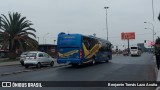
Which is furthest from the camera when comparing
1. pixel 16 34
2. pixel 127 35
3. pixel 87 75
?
pixel 127 35

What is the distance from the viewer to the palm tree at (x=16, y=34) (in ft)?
171

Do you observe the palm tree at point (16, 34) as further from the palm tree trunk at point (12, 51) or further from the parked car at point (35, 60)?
the parked car at point (35, 60)

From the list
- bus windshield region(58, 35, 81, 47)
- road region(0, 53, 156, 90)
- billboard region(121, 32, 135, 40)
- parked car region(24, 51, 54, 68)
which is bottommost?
road region(0, 53, 156, 90)

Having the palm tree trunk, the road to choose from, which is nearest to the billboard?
the palm tree trunk

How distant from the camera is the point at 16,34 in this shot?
174 ft

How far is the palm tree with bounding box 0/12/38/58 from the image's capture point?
171 feet

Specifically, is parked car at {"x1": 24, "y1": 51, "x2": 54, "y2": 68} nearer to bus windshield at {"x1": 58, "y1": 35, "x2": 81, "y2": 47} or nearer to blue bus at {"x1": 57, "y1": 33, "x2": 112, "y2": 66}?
blue bus at {"x1": 57, "y1": 33, "x2": 112, "y2": 66}

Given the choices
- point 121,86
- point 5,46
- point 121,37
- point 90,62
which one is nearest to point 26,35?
point 5,46

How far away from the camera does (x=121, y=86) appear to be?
15336mm

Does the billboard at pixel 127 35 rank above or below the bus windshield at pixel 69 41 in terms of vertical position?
above

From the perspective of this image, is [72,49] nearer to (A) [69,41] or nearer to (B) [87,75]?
(A) [69,41]

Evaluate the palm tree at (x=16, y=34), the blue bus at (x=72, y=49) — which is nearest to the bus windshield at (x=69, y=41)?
the blue bus at (x=72, y=49)

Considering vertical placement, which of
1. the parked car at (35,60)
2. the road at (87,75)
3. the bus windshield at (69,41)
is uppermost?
the bus windshield at (69,41)

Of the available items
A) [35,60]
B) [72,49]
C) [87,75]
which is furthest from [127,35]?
[87,75]
